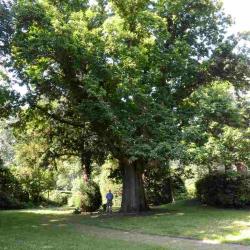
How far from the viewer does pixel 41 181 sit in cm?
4197

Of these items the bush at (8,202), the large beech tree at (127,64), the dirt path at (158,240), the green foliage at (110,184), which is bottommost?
the dirt path at (158,240)

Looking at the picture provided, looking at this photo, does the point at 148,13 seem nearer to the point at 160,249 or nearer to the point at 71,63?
the point at 71,63

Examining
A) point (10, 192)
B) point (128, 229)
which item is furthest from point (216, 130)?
point (10, 192)

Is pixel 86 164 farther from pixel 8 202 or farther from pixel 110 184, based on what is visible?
pixel 8 202

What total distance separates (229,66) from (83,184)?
13.7 m

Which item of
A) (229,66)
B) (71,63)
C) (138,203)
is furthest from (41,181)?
(229,66)

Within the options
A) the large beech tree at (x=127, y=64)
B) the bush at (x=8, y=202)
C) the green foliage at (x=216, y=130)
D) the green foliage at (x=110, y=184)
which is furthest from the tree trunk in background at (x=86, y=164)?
the green foliage at (x=216, y=130)

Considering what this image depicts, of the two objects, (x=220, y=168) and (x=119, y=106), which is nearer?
(x=119, y=106)

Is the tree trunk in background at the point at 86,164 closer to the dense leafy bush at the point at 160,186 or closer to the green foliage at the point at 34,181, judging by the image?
the dense leafy bush at the point at 160,186

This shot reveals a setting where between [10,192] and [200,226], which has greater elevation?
[10,192]

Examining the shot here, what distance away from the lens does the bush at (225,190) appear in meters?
27.2

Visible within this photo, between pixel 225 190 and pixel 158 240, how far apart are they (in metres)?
14.1

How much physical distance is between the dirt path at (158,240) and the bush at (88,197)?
34.9 ft

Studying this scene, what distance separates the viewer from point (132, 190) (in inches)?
1082
